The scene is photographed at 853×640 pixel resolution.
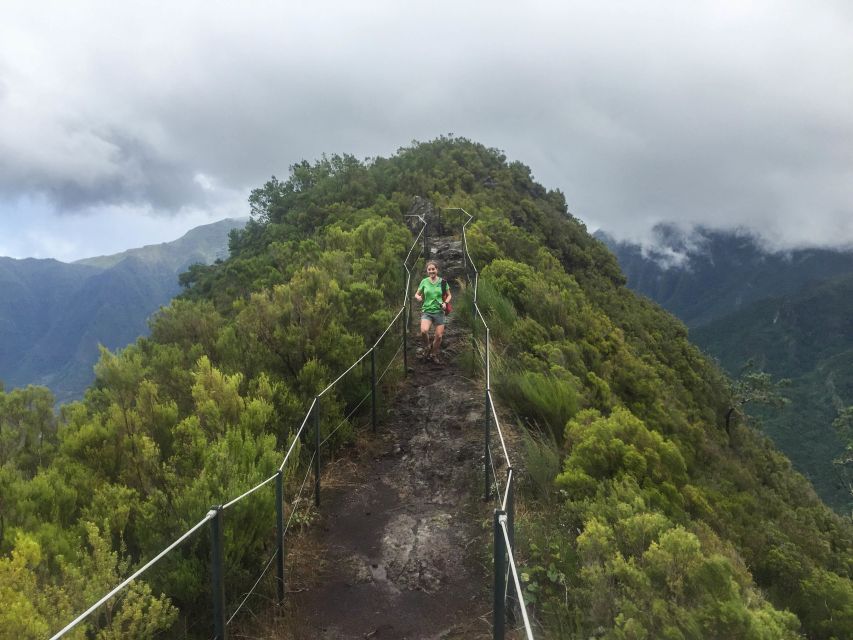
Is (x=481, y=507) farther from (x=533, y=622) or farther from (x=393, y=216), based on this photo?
(x=393, y=216)

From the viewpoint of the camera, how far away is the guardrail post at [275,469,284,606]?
159 inches

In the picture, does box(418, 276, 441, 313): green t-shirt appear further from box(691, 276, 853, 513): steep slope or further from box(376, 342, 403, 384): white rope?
box(691, 276, 853, 513): steep slope

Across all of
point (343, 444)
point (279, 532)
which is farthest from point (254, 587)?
point (343, 444)

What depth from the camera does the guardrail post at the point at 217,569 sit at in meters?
2.98

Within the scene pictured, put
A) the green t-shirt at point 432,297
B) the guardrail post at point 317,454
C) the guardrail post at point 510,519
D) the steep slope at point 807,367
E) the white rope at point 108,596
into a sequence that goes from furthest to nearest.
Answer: the steep slope at point 807,367
the green t-shirt at point 432,297
the guardrail post at point 317,454
the guardrail post at point 510,519
the white rope at point 108,596

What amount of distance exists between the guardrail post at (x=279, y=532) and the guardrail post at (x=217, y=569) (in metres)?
0.98

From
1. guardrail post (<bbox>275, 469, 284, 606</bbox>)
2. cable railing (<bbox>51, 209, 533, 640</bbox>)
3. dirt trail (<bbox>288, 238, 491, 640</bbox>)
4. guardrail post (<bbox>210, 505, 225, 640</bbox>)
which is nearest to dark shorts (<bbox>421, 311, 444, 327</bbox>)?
cable railing (<bbox>51, 209, 533, 640</bbox>)

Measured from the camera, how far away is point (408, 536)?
506cm

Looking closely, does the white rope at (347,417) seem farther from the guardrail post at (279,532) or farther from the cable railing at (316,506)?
the guardrail post at (279,532)

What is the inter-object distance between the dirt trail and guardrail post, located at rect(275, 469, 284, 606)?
0.57 feet

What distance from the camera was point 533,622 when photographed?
3.56 m

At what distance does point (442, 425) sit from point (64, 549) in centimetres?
457

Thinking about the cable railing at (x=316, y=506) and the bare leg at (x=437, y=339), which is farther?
the bare leg at (x=437, y=339)

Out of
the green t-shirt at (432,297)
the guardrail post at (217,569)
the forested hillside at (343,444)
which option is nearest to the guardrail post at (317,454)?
the forested hillside at (343,444)
